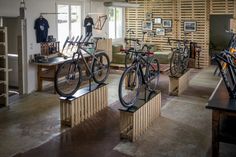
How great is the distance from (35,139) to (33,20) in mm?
4123

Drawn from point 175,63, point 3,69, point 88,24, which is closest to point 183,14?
point 88,24

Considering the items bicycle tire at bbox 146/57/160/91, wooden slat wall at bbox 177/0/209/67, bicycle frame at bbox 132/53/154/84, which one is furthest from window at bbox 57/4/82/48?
wooden slat wall at bbox 177/0/209/67

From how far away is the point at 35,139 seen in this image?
5.11m

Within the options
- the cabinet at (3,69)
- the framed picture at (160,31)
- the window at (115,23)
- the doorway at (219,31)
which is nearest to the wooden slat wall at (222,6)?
the framed picture at (160,31)

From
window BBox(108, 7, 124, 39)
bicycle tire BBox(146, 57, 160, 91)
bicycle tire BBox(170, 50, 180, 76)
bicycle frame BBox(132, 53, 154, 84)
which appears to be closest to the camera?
bicycle frame BBox(132, 53, 154, 84)

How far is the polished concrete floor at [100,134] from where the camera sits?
4660 mm

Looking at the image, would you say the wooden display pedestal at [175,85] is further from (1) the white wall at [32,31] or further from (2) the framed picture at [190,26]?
(2) the framed picture at [190,26]

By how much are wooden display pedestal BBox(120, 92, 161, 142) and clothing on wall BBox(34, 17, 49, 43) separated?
408cm

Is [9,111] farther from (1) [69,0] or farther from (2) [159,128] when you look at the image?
(1) [69,0]

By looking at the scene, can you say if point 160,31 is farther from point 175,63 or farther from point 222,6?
Result: point 175,63

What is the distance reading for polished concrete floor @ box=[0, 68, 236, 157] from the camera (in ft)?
15.3

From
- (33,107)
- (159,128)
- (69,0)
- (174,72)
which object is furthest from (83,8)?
(159,128)

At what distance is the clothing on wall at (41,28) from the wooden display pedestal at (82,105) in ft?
8.77

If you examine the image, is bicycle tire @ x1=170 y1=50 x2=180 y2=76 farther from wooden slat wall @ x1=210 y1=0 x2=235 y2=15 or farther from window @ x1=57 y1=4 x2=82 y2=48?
wooden slat wall @ x1=210 y1=0 x2=235 y2=15
